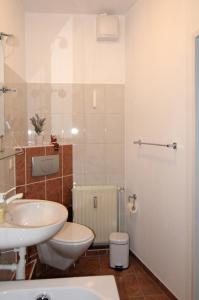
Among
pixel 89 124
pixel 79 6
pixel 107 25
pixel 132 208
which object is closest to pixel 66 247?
pixel 132 208

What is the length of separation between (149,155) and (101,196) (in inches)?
30.8

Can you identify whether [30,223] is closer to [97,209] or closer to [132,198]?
[97,209]

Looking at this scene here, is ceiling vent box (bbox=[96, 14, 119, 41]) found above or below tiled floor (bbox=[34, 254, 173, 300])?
above

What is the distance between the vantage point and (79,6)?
2779 millimetres

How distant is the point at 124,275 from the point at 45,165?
1.33 meters

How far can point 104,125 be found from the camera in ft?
10.1

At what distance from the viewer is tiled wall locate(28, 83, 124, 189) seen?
2986 millimetres

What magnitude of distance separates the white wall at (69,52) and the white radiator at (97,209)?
4.09 feet

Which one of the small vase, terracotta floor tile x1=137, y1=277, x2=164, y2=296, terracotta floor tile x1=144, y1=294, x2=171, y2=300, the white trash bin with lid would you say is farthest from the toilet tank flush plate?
terracotta floor tile x1=144, y1=294, x2=171, y2=300

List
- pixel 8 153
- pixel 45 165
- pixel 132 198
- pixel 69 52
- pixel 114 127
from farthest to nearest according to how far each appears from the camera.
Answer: pixel 114 127
pixel 69 52
pixel 132 198
pixel 45 165
pixel 8 153

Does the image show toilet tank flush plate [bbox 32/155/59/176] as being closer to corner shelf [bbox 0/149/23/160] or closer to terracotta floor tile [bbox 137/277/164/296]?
corner shelf [bbox 0/149/23/160]

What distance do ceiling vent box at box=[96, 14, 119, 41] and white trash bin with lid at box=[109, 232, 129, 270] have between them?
2168 mm

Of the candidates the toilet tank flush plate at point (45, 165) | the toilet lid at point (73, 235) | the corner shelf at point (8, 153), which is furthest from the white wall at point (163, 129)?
the corner shelf at point (8, 153)

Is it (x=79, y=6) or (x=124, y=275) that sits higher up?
(x=79, y=6)
